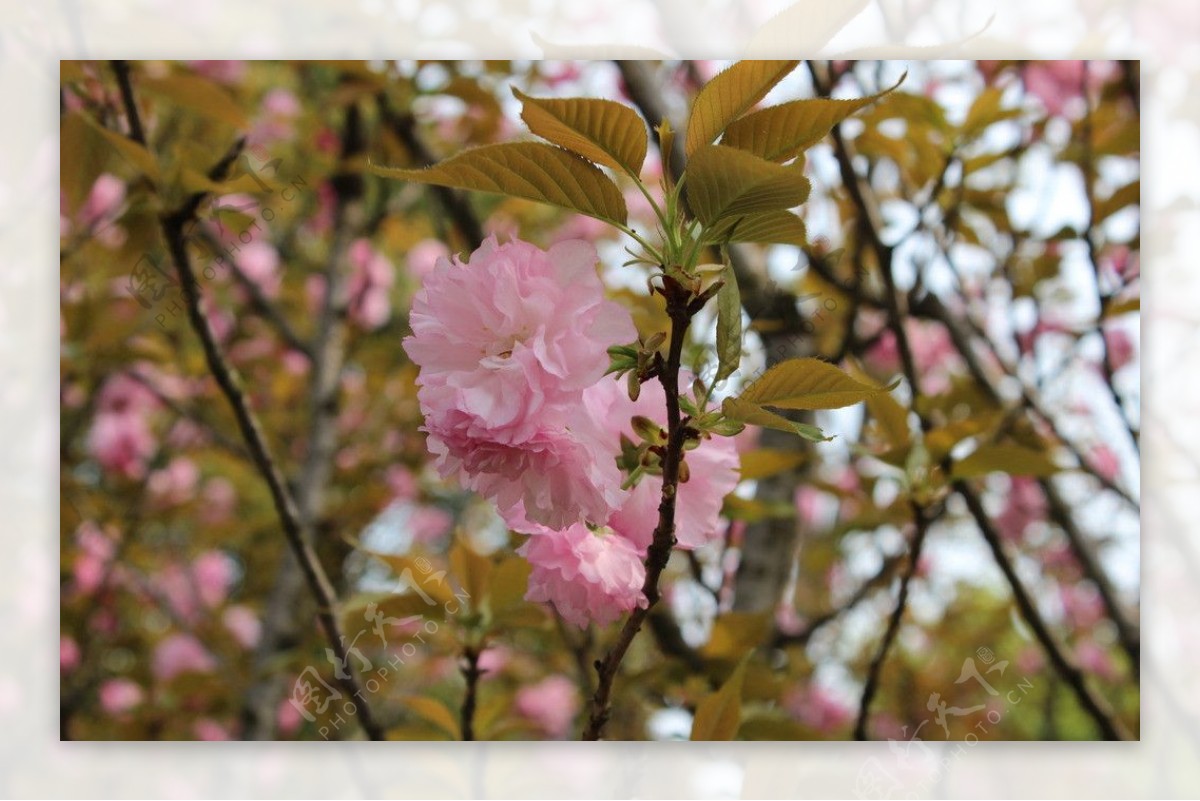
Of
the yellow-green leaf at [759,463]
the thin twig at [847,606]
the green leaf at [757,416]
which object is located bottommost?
the thin twig at [847,606]

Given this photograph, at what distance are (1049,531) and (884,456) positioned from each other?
98cm

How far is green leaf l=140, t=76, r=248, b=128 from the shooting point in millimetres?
1041

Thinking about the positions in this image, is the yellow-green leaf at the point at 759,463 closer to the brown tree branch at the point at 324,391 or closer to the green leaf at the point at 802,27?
the green leaf at the point at 802,27

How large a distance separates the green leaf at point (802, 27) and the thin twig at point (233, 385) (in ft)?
1.46

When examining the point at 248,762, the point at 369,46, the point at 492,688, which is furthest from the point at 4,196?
the point at 492,688

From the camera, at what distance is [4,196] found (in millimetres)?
1076

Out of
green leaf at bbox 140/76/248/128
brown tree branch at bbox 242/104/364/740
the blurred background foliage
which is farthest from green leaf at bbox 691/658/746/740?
brown tree branch at bbox 242/104/364/740

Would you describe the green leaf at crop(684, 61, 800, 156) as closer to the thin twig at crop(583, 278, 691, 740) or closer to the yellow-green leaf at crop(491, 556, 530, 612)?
the thin twig at crop(583, 278, 691, 740)

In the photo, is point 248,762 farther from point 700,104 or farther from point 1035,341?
point 1035,341

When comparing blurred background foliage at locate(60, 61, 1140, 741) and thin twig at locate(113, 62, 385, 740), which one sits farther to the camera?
blurred background foliage at locate(60, 61, 1140, 741)

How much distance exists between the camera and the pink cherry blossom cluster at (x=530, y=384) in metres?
0.49

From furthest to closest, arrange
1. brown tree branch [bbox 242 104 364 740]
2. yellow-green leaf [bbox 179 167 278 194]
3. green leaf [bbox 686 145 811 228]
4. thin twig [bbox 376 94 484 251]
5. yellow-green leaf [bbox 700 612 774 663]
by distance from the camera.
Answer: brown tree branch [bbox 242 104 364 740] → thin twig [bbox 376 94 484 251] → yellow-green leaf [bbox 700 612 774 663] → yellow-green leaf [bbox 179 167 278 194] → green leaf [bbox 686 145 811 228]

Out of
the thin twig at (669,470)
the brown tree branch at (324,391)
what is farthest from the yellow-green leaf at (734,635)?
the brown tree branch at (324,391)

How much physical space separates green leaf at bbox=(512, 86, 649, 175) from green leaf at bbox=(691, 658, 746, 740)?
438 mm
